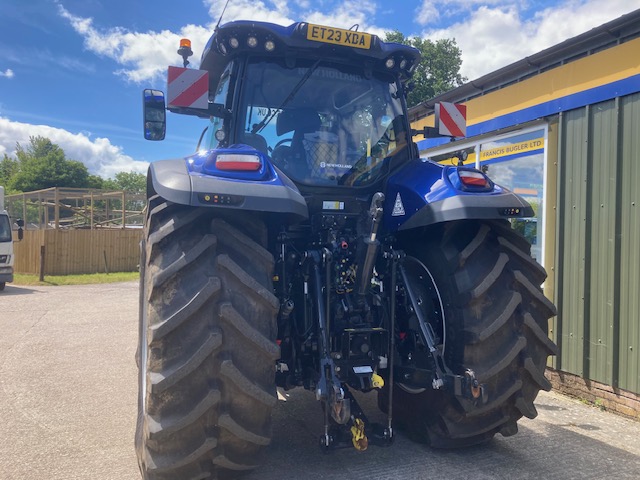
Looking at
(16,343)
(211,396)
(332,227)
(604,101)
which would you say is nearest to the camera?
(211,396)

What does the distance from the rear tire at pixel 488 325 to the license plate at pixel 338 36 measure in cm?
144

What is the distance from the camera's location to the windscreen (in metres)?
3.65

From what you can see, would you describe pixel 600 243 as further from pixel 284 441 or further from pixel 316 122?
pixel 284 441

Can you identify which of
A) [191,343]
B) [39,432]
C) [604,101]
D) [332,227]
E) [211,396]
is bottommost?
[39,432]

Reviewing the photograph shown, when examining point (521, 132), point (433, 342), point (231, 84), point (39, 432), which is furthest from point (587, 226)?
point (39, 432)

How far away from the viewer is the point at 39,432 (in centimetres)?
401

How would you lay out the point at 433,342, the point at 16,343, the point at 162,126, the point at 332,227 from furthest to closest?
the point at 16,343, the point at 162,126, the point at 332,227, the point at 433,342

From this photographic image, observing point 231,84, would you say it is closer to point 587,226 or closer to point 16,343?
point 587,226

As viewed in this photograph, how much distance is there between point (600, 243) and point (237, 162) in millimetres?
3816

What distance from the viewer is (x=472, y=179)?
3295 mm

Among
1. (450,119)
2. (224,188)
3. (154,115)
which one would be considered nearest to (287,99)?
(154,115)

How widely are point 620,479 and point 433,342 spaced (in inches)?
57.6

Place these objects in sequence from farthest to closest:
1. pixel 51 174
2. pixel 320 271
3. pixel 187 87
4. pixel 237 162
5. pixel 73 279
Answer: pixel 51 174, pixel 73 279, pixel 187 87, pixel 320 271, pixel 237 162

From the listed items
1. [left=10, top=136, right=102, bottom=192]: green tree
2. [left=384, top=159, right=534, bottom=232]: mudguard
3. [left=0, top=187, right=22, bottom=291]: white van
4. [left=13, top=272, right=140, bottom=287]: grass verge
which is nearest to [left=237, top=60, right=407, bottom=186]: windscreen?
[left=384, top=159, right=534, bottom=232]: mudguard
